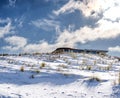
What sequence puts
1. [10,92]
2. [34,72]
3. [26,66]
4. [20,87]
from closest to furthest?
1. [10,92]
2. [20,87]
3. [34,72]
4. [26,66]

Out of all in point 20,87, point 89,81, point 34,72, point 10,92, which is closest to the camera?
point 10,92

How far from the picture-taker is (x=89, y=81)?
1475cm

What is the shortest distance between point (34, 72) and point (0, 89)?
3355mm

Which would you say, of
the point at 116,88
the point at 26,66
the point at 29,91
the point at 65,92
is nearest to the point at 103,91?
the point at 116,88

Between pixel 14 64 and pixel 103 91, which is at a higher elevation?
pixel 14 64

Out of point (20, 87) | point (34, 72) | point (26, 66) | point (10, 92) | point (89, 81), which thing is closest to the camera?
point (10, 92)

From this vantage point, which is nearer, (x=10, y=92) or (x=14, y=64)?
(x=10, y=92)

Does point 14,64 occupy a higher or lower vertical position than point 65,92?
higher

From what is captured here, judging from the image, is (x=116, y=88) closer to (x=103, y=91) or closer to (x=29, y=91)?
(x=103, y=91)

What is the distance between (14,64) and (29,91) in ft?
17.2

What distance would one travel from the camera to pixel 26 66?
17.9m

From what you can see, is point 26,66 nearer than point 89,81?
No

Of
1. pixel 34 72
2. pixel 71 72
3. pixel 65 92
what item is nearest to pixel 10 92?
pixel 65 92

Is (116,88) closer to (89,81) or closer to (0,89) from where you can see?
(89,81)
